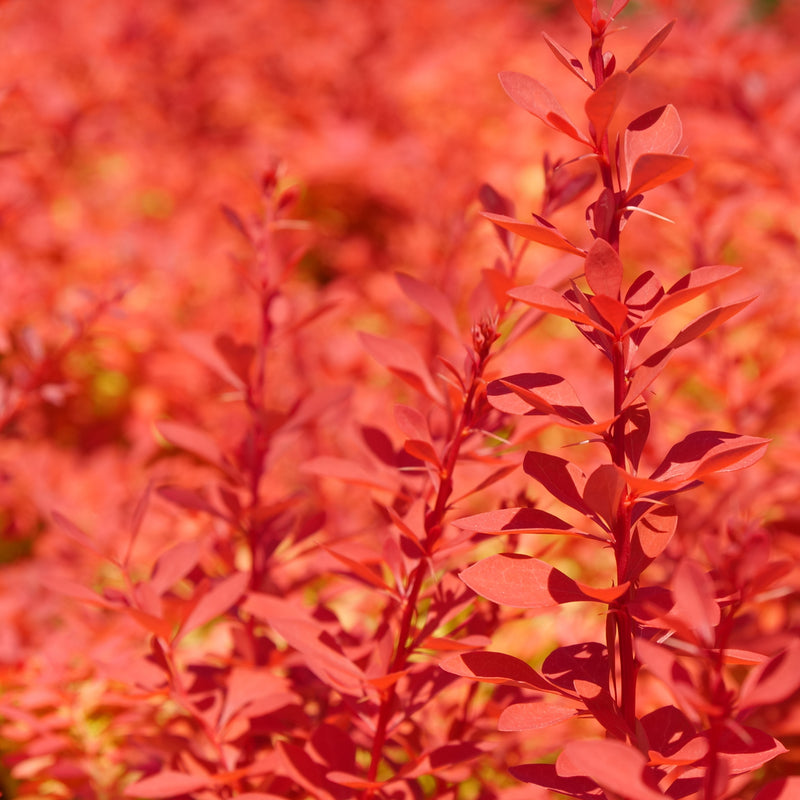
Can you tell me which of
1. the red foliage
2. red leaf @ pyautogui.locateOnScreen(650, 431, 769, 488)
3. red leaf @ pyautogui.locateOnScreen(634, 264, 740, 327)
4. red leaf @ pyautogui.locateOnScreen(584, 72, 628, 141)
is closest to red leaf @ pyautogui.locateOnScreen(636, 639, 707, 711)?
the red foliage

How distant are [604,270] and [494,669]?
0.27 meters

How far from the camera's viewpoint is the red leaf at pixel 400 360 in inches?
26.4

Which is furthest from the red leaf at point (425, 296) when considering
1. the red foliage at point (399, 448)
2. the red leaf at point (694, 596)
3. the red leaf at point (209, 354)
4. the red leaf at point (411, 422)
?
the red leaf at point (694, 596)

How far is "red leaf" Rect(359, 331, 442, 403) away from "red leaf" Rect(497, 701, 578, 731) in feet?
0.82

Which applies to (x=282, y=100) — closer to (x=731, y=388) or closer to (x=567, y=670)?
(x=731, y=388)

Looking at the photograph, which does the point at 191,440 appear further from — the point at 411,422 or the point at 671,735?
the point at 671,735

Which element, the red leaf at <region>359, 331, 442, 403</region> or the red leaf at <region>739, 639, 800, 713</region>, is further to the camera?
the red leaf at <region>359, 331, 442, 403</region>

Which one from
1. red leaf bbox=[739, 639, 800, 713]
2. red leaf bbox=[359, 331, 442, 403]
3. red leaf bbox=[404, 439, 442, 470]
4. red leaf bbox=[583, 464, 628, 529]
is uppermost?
red leaf bbox=[359, 331, 442, 403]

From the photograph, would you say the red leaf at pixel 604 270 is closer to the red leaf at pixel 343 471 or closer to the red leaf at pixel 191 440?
the red leaf at pixel 343 471

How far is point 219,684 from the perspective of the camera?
0.77 m

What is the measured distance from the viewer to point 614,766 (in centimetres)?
41

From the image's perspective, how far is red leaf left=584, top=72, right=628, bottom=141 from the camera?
48 centimetres

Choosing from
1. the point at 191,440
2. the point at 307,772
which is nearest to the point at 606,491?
the point at 307,772

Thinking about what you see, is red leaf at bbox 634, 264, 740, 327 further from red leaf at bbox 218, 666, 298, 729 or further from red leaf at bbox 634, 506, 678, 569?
red leaf at bbox 218, 666, 298, 729
